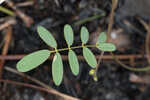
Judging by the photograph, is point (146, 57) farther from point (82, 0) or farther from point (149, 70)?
point (82, 0)

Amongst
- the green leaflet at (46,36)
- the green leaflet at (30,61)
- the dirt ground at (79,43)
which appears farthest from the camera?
the dirt ground at (79,43)

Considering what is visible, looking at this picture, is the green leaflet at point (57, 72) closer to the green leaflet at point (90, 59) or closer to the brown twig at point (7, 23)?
the green leaflet at point (90, 59)

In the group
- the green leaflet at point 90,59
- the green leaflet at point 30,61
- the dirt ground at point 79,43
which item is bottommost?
the dirt ground at point 79,43

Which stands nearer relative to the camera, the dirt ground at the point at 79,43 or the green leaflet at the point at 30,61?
the green leaflet at the point at 30,61

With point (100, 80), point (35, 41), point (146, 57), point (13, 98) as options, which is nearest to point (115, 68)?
point (100, 80)

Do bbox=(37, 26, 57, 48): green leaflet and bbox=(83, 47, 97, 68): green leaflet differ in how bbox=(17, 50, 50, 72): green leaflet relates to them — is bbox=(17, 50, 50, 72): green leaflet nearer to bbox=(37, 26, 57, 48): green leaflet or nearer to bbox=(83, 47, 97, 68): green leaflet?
bbox=(37, 26, 57, 48): green leaflet

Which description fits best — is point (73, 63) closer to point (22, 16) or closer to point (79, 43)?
A: point (79, 43)

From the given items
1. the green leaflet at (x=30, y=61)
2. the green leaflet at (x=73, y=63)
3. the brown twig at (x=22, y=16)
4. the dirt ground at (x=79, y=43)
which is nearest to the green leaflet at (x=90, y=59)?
the green leaflet at (x=73, y=63)

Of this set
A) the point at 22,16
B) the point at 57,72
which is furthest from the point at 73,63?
the point at 22,16
